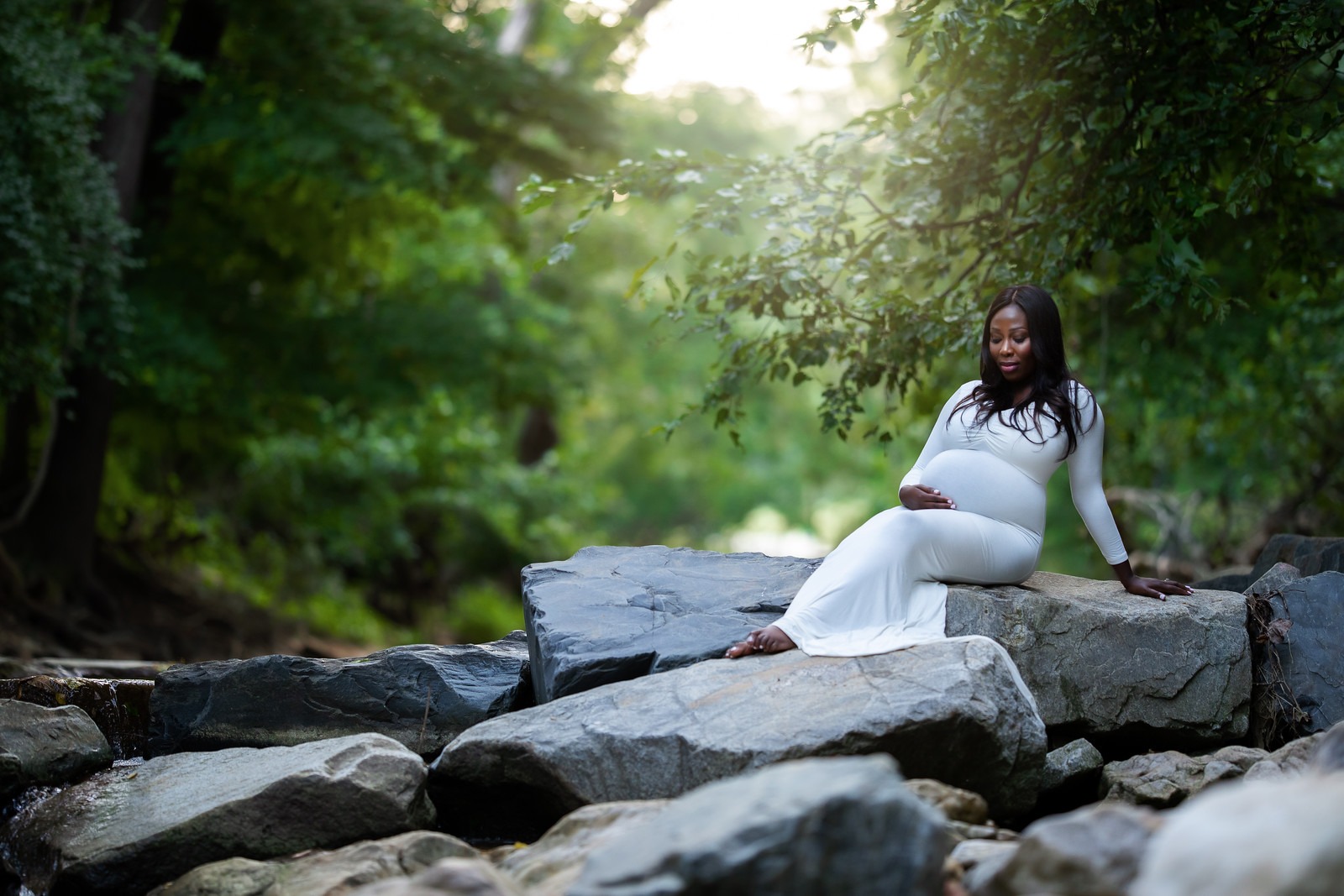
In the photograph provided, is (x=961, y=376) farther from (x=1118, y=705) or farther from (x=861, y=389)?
(x=1118, y=705)

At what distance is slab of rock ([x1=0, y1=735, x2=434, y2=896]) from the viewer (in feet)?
14.1

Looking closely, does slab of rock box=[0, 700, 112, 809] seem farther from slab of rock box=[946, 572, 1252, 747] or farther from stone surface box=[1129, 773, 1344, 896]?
stone surface box=[1129, 773, 1344, 896]

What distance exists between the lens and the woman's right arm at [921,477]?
5027mm

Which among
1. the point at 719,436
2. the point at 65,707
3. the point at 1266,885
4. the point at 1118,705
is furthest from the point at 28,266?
the point at 719,436

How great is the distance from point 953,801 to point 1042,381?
2122 mm

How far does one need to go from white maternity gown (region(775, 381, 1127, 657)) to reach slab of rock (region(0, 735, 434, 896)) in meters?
1.67

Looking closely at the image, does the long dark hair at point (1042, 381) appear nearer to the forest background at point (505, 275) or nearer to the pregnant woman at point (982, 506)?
the pregnant woman at point (982, 506)

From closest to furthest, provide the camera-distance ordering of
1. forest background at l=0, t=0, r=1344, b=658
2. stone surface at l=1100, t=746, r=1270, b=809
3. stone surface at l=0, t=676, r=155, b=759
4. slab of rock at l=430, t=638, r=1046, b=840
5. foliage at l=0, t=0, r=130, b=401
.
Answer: slab of rock at l=430, t=638, r=1046, b=840
stone surface at l=1100, t=746, r=1270, b=809
stone surface at l=0, t=676, r=155, b=759
forest background at l=0, t=0, r=1344, b=658
foliage at l=0, t=0, r=130, b=401

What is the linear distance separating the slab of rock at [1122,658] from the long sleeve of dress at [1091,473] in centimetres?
27

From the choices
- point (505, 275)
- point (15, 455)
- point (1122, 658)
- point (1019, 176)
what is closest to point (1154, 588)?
point (1122, 658)

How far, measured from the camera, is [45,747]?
496cm

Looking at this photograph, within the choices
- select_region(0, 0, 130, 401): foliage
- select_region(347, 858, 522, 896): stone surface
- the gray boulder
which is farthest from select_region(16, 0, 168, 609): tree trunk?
the gray boulder

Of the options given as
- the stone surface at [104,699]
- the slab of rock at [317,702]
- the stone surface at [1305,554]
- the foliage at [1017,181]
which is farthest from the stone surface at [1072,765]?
the stone surface at [104,699]

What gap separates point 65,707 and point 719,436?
21.1 m
